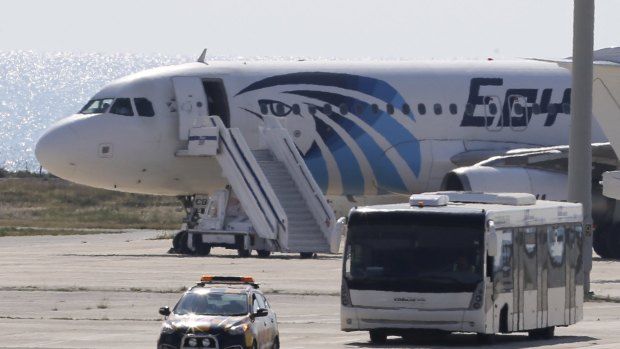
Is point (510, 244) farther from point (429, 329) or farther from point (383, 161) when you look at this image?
point (383, 161)

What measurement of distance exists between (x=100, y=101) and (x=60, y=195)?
156 ft

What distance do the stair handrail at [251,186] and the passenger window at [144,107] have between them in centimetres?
174

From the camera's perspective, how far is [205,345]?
24.1 meters

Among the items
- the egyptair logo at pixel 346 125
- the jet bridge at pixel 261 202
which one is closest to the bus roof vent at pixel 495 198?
the jet bridge at pixel 261 202

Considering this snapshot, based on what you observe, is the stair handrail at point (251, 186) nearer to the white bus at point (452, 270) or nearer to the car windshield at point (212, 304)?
the white bus at point (452, 270)

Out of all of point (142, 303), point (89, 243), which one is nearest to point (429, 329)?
point (142, 303)

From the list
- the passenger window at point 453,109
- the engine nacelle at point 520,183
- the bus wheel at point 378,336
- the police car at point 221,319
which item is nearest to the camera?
the police car at point 221,319

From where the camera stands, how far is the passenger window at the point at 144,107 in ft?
164

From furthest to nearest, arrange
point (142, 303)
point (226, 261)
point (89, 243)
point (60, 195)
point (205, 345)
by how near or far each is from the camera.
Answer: point (60, 195), point (89, 243), point (226, 261), point (142, 303), point (205, 345)

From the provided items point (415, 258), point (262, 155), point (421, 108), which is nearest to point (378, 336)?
point (415, 258)

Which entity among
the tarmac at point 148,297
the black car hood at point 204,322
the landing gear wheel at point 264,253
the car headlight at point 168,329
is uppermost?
the black car hood at point 204,322

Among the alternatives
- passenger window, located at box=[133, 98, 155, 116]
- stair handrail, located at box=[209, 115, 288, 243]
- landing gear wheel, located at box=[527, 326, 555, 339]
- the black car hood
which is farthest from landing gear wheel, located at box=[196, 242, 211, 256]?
the black car hood

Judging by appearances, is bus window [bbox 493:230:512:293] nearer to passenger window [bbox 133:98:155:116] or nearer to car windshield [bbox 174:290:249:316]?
car windshield [bbox 174:290:249:316]

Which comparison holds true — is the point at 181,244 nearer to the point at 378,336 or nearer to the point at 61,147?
the point at 61,147
